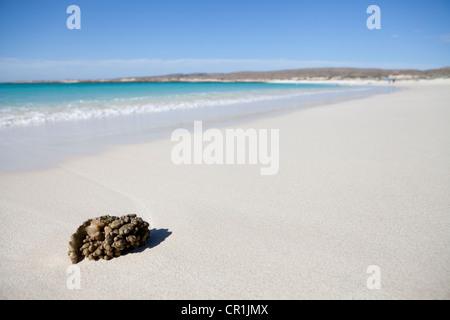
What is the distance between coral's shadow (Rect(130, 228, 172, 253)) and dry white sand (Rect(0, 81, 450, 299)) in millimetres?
17

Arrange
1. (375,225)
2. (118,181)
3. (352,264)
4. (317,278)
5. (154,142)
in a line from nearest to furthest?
(317,278) → (352,264) → (375,225) → (118,181) → (154,142)

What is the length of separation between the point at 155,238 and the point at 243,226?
0.85m

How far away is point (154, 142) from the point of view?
6594 mm
